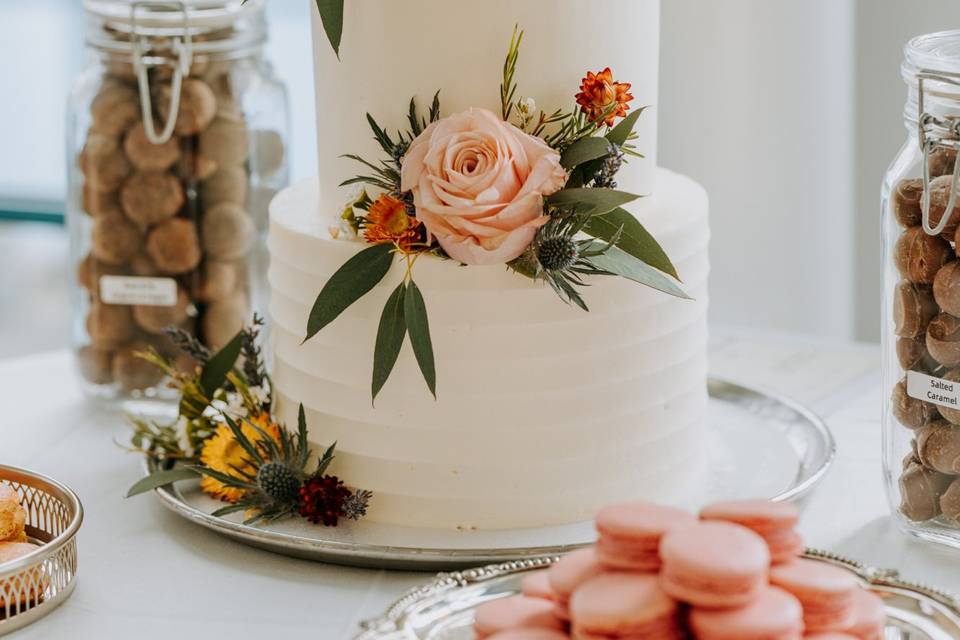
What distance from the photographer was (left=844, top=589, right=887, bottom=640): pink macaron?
2.07 feet

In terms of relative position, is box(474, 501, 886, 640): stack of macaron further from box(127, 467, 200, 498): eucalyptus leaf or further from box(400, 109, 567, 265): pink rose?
box(127, 467, 200, 498): eucalyptus leaf

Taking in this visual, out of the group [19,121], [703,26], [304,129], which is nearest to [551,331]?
[703,26]

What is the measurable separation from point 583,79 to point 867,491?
1.32 feet

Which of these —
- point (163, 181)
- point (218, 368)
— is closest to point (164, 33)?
point (163, 181)

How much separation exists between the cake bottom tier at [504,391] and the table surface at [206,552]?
0.08 metres

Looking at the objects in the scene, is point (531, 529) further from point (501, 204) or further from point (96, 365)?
point (96, 365)

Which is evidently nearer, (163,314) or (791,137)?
(163,314)

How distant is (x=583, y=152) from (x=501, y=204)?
0.07 metres

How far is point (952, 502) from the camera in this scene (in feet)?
2.88

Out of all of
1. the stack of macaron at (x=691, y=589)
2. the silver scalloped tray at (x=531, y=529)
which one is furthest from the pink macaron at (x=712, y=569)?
the silver scalloped tray at (x=531, y=529)

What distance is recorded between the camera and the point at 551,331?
88 cm

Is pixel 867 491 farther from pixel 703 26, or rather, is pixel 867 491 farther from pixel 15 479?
pixel 703 26

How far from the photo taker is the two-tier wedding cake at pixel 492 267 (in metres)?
0.84

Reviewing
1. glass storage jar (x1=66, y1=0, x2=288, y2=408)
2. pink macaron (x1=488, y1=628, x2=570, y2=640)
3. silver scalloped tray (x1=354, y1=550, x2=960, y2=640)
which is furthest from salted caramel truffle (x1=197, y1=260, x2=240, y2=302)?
pink macaron (x1=488, y1=628, x2=570, y2=640)
